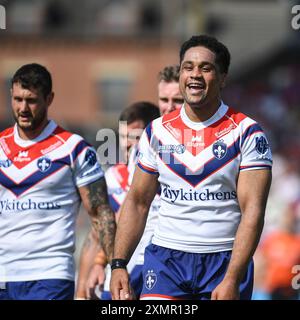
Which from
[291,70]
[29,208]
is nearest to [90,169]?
[29,208]

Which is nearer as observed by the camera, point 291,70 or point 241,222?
point 241,222

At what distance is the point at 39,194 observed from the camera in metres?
7.34

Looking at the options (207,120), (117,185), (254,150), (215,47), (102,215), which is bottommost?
(102,215)

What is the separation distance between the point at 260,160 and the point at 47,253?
1.85 m

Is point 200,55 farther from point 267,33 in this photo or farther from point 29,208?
point 267,33

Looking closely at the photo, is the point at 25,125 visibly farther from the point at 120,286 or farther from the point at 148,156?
the point at 120,286

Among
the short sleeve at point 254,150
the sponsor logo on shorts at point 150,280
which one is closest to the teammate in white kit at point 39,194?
the sponsor logo on shorts at point 150,280

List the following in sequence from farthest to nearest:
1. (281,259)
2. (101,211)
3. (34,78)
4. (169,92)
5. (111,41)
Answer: (111,41), (281,259), (169,92), (101,211), (34,78)

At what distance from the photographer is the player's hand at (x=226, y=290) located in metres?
6.05

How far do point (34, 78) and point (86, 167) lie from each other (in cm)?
73

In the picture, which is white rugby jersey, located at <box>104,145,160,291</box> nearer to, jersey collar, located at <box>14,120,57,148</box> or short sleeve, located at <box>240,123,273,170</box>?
jersey collar, located at <box>14,120,57,148</box>

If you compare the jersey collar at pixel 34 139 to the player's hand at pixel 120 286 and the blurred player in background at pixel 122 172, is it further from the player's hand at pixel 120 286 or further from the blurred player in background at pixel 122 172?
the player's hand at pixel 120 286

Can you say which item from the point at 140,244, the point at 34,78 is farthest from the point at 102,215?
the point at 34,78

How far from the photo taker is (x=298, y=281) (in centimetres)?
908
